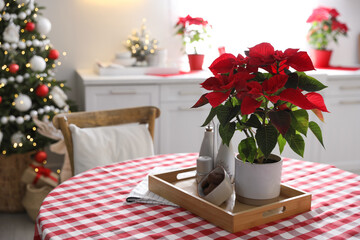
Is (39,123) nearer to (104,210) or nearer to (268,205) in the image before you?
(104,210)

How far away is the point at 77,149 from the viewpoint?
79.5 inches

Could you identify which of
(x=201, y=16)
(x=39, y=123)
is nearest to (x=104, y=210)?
(x=39, y=123)

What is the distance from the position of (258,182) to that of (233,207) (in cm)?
10

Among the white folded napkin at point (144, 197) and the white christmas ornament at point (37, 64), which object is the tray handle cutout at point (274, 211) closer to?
the white folded napkin at point (144, 197)

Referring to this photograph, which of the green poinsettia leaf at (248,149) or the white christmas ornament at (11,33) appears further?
the white christmas ornament at (11,33)

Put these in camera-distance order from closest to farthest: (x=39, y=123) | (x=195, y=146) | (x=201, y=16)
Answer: (x=39, y=123), (x=195, y=146), (x=201, y=16)

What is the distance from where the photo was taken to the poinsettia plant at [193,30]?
3553mm

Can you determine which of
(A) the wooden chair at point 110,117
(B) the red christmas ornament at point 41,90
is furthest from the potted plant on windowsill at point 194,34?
(A) the wooden chair at point 110,117

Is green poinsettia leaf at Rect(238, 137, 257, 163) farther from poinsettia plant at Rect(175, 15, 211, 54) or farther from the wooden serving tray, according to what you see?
poinsettia plant at Rect(175, 15, 211, 54)

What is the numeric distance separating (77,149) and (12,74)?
3.72 ft

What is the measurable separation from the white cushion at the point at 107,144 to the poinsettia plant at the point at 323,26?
2229 millimetres

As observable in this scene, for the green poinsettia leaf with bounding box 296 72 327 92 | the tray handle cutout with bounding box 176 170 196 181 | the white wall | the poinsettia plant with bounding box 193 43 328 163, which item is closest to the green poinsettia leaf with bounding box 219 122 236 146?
the poinsettia plant with bounding box 193 43 328 163

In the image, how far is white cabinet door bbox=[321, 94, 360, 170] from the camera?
3621 mm

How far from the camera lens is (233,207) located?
1.37m
